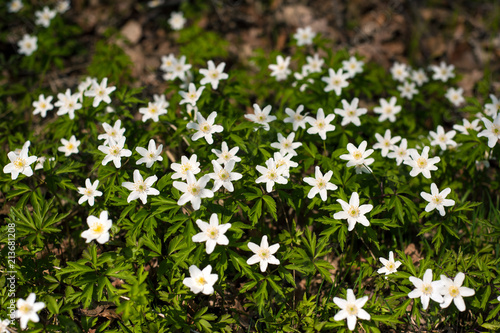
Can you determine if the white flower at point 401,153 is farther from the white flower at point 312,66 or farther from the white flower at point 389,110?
the white flower at point 312,66

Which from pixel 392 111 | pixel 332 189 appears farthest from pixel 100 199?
pixel 392 111

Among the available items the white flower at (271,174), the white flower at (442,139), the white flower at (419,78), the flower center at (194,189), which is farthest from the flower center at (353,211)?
the white flower at (419,78)

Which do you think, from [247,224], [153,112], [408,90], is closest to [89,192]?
[153,112]

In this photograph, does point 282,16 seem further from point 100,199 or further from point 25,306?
point 25,306

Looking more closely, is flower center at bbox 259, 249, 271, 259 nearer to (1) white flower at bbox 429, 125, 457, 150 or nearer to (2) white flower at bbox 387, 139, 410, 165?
(2) white flower at bbox 387, 139, 410, 165

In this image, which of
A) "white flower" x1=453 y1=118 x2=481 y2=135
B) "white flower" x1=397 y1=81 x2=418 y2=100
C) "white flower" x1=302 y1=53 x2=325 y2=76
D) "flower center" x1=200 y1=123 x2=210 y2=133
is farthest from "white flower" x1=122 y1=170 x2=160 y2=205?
"white flower" x1=397 y1=81 x2=418 y2=100

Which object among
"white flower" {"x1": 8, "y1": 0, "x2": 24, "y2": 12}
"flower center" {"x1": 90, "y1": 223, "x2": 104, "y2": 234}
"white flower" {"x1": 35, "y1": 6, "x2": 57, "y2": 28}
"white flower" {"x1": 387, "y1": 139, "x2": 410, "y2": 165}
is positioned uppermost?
"white flower" {"x1": 8, "y1": 0, "x2": 24, "y2": 12}

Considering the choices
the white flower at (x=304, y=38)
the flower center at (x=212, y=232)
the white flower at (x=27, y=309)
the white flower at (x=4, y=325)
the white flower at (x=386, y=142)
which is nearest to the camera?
the white flower at (x=27, y=309)

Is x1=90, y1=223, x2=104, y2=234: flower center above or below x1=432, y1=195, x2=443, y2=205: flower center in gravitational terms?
above
